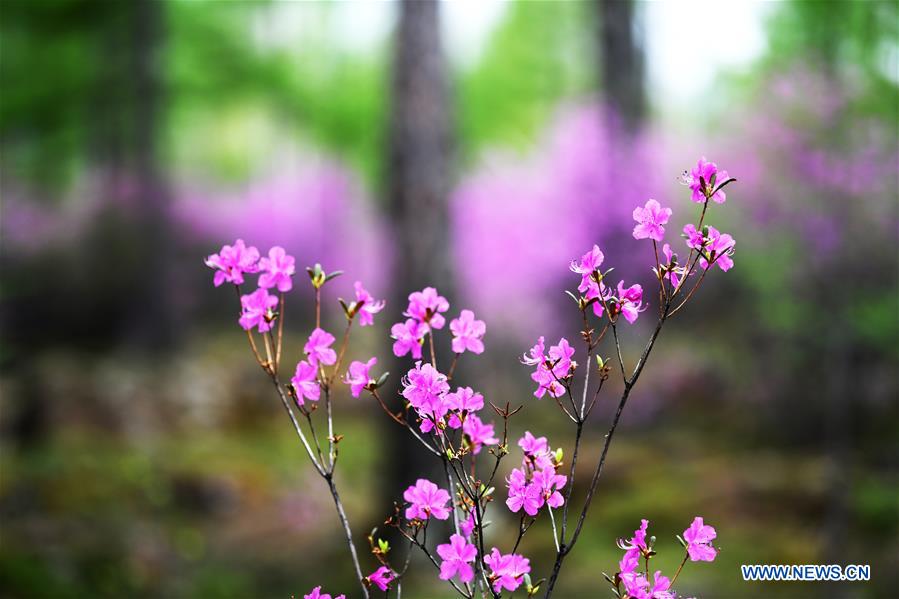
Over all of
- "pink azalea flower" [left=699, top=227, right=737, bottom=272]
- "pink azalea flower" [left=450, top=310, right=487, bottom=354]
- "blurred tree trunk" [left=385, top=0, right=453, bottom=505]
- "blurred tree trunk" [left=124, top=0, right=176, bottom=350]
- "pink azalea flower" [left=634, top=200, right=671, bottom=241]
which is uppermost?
"blurred tree trunk" [left=124, top=0, right=176, bottom=350]

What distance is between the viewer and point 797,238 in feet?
18.1

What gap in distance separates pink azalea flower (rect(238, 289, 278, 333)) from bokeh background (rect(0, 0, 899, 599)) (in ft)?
11.9

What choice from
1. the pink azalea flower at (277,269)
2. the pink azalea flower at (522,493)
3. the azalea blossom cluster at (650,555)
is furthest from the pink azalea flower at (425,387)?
the azalea blossom cluster at (650,555)

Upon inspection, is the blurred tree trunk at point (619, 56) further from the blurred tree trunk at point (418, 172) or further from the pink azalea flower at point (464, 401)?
the pink azalea flower at point (464, 401)

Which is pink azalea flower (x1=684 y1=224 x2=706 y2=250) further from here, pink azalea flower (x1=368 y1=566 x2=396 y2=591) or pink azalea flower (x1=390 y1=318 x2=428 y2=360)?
pink azalea flower (x1=368 y1=566 x2=396 y2=591)

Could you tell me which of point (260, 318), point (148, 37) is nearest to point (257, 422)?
point (148, 37)

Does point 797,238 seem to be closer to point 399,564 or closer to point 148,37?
point 399,564

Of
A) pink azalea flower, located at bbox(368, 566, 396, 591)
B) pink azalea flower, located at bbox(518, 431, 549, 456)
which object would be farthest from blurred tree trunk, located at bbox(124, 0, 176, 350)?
pink azalea flower, located at bbox(518, 431, 549, 456)

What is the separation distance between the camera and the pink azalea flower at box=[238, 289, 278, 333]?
5.38ft

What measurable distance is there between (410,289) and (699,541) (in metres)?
4.24

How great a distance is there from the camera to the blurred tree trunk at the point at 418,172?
18.7 feet

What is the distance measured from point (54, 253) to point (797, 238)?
1075cm

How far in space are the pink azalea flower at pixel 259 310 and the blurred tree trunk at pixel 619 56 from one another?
7829 mm

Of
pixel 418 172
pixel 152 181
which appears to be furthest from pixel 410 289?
pixel 152 181
